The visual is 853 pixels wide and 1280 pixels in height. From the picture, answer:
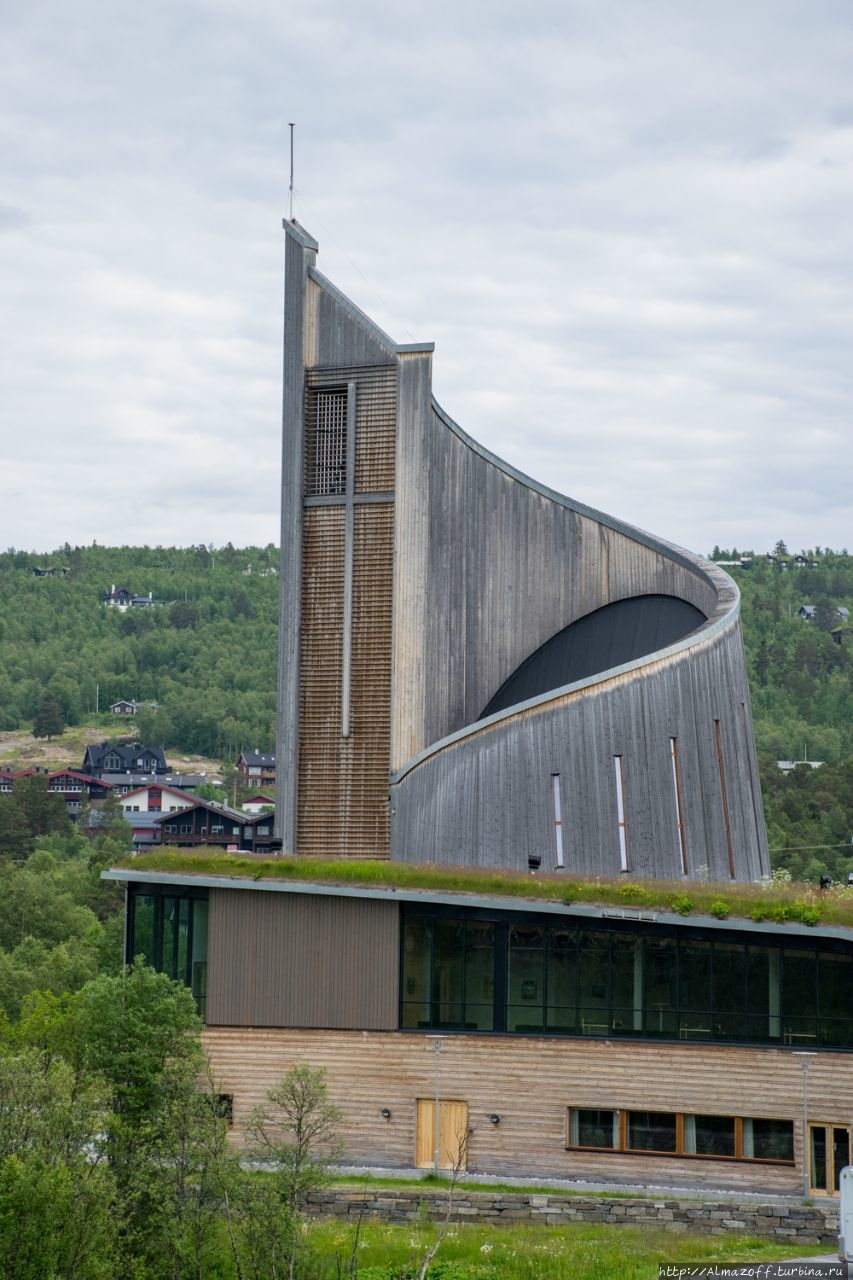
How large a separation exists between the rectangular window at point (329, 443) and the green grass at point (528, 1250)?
612 inches

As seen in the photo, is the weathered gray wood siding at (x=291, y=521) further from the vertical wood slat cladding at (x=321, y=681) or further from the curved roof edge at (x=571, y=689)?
the curved roof edge at (x=571, y=689)

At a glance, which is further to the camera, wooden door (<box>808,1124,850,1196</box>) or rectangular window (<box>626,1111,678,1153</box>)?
rectangular window (<box>626,1111,678,1153</box>)

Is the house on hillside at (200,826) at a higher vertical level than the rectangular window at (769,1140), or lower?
→ higher

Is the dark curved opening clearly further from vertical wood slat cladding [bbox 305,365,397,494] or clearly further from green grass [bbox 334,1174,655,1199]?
green grass [bbox 334,1174,655,1199]

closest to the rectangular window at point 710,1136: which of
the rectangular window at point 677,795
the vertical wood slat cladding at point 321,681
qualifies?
the rectangular window at point 677,795

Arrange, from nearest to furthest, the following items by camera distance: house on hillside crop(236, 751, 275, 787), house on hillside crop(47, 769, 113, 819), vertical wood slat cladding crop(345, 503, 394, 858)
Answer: vertical wood slat cladding crop(345, 503, 394, 858) → house on hillside crop(47, 769, 113, 819) → house on hillside crop(236, 751, 275, 787)

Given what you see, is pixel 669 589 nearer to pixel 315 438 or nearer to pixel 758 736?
pixel 315 438

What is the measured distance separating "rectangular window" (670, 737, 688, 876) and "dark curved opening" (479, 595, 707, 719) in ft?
17.3

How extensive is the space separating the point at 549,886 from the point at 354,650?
8586mm

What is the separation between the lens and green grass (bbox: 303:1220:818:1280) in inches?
916

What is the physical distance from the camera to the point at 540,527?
3894 centimetres

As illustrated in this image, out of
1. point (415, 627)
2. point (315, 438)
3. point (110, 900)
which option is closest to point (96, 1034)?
point (415, 627)

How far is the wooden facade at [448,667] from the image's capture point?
32125 millimetres

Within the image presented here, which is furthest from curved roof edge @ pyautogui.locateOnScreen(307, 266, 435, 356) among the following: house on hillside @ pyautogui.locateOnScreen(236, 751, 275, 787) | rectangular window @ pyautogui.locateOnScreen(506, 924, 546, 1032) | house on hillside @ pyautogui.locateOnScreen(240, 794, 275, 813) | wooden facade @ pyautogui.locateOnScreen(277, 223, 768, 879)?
house on hillside @ pyautogui.locateOnScreen(236, 751, 275, 787)
